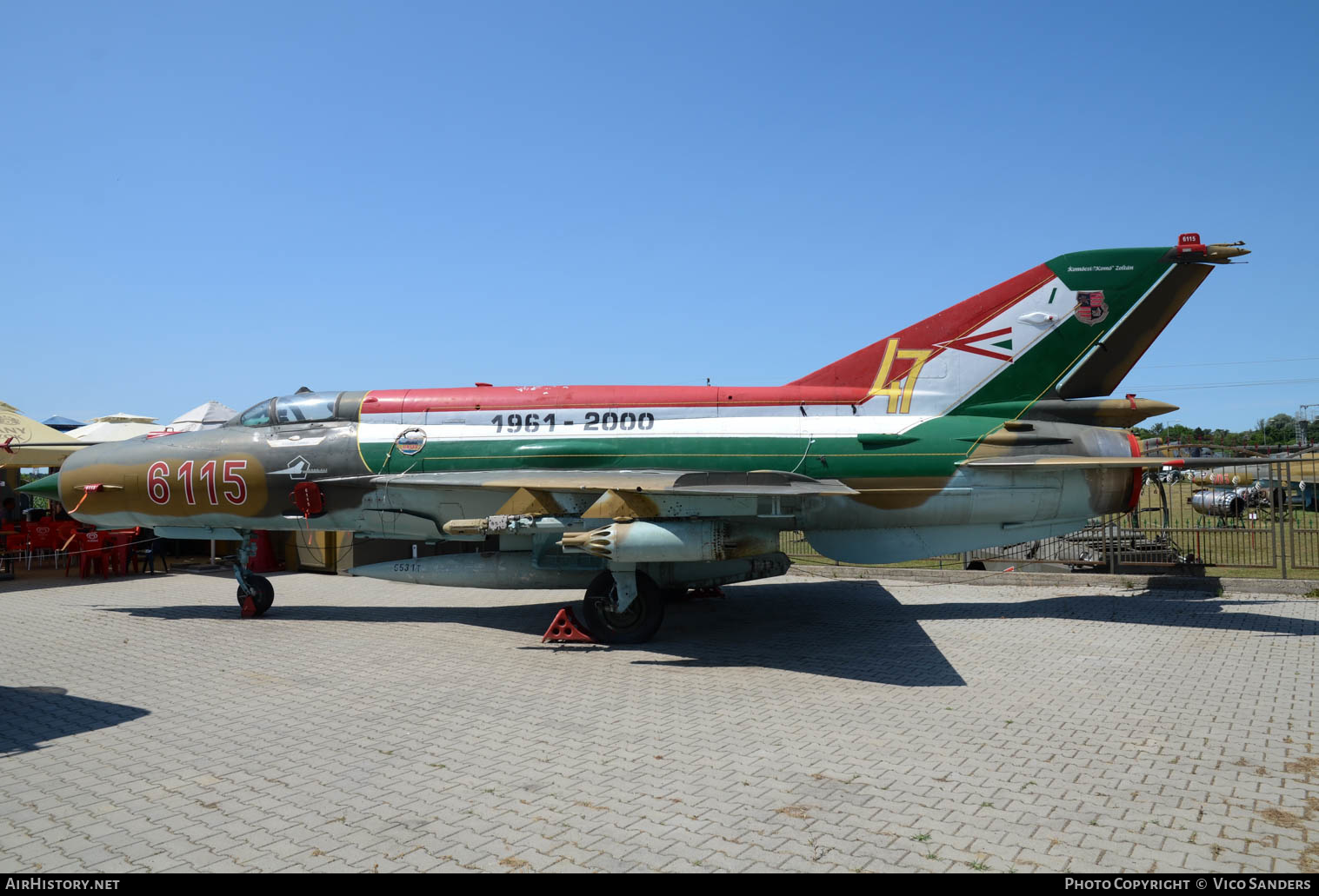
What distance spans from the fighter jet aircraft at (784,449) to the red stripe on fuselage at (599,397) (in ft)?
0.11

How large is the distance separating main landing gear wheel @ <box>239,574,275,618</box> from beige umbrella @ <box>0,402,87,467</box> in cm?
774

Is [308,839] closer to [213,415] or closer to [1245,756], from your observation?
[1245,756]

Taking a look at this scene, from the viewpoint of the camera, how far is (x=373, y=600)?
566 inches

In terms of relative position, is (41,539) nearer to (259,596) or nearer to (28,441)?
(28,441)

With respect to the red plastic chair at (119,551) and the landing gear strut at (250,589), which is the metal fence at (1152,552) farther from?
the red plastic chair at (119,551)

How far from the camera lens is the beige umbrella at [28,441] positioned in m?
17.4

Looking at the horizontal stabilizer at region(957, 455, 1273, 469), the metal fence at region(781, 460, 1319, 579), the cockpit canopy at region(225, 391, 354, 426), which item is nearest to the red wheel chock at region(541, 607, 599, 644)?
the cockpit canopy at region(225, 391, 354, 426)

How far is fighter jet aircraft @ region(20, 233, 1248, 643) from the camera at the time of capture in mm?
→ 10812

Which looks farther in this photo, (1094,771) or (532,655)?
(532,655)

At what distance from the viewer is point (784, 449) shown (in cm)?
1082

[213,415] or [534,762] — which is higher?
[213,415]

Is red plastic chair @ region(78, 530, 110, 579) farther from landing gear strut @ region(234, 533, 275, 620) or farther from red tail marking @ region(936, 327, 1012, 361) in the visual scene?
red tail marking @ region(936, 327, 1012, 361)

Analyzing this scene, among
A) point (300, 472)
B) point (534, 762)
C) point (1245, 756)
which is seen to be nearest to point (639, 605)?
point (534, 762)
